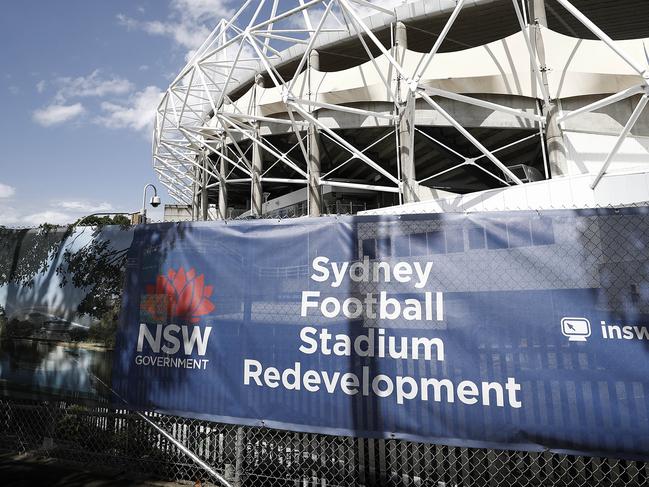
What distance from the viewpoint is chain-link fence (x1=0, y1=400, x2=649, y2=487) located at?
2.81 meters

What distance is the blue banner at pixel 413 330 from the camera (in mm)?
2516

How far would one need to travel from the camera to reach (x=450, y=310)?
2.81m

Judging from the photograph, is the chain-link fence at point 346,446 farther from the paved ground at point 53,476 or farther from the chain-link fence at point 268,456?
the paved ground at point 53,476

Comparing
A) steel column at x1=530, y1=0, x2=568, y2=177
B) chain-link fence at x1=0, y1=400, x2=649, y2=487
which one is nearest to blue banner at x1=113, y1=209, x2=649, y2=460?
chain-link fence at x1=0, y1=400, x2=649, y2=487

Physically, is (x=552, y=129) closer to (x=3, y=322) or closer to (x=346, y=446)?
(x=346, y=446)

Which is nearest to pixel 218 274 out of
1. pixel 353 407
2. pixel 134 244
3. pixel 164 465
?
pixel 134 244

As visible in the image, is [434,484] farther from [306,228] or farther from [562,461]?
[306,228]

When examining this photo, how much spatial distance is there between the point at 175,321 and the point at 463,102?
13473 mm

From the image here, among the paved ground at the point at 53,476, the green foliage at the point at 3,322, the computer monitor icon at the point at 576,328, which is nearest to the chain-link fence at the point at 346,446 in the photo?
the paved ground at the point at 53,476

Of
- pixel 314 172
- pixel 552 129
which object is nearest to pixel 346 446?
pixel 552 129

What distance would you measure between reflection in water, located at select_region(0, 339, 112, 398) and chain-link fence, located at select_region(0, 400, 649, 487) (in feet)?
0.88

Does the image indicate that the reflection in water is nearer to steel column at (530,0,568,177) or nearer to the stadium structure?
the stadium structure

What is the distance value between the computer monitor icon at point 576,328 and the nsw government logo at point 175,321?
2.75 meters

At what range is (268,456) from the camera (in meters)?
3.24
